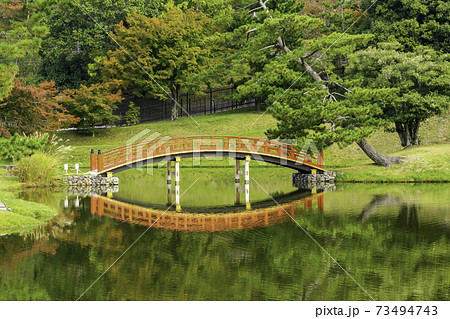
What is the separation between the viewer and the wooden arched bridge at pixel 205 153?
97.0 ft

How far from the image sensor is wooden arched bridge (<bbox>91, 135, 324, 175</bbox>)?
97.0 ft

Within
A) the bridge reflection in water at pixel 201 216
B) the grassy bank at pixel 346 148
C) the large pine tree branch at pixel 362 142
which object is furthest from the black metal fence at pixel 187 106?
the bridge reflection in water at pixel 201 216

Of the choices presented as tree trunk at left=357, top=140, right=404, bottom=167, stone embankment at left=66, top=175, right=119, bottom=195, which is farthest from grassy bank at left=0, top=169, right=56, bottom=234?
tree trunk at left=357, top=140, right=404, bottom=167

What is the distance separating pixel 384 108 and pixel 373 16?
38.1 feet

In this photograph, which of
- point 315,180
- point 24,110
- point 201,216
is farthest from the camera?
point 24,110

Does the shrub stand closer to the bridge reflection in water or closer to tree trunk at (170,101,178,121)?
the bridge reflection in water

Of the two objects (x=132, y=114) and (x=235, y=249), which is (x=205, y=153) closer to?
(x=235, y=249)

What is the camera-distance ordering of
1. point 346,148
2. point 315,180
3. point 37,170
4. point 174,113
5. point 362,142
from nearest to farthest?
point 37,170 < point 315,180 < point 362,142 < point 346,148 < point 174,113

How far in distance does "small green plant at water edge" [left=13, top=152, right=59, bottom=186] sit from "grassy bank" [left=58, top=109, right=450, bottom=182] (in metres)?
4.92

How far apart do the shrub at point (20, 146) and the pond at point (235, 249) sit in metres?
6.26

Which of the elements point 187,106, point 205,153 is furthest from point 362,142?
point 187,106

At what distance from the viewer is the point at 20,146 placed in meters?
33.2

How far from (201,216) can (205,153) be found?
8.22 metres

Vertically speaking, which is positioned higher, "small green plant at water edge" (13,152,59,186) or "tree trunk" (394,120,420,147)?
"tree trunk" (394,120,420,147)
